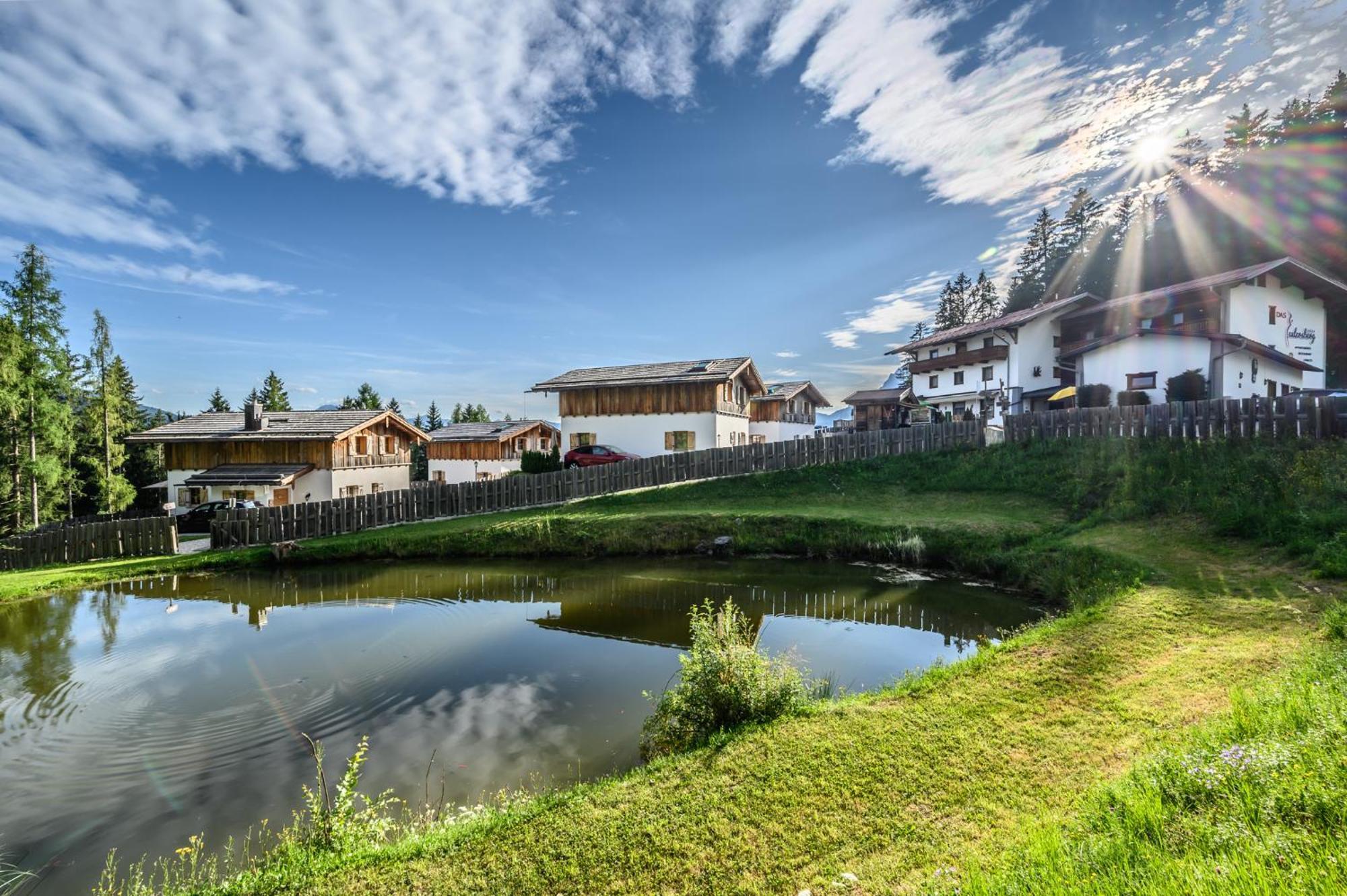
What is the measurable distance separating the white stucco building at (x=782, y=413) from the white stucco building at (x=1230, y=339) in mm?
19569

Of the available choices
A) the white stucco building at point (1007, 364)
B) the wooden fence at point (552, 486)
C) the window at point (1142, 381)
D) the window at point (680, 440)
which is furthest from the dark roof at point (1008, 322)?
the window at point (680, 440)

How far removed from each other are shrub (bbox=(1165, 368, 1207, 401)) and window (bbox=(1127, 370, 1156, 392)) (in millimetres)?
760

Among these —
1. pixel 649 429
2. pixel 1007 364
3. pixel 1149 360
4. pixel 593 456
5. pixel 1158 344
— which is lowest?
pixel 593 456

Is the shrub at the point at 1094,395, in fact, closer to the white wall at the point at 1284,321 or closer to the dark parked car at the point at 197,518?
the white wall at the point at 1284,321

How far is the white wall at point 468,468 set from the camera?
45.4 meters

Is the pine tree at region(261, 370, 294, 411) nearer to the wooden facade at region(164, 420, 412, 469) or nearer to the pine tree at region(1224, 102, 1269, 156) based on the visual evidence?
the wooden facade at region(164, 420, 412, 469)

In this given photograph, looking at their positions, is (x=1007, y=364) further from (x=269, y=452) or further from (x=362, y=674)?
(x=269, y=452)

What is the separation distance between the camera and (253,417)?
34.6 metres

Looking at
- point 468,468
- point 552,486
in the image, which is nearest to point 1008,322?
point 552,486

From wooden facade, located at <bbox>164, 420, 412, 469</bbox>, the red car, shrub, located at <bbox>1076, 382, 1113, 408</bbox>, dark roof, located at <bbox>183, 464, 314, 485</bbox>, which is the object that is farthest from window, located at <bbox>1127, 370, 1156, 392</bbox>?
dark roof, located at <bbox>183, 464, 314, 485</bbox>

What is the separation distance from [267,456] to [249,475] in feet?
7.18

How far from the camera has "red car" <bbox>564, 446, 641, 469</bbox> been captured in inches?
1234

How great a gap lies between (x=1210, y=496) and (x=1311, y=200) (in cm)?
4228

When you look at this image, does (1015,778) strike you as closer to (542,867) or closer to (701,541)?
(542,867)
